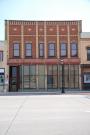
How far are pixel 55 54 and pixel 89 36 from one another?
602cm

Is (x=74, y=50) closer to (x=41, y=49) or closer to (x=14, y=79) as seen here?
(x=41, y=49)

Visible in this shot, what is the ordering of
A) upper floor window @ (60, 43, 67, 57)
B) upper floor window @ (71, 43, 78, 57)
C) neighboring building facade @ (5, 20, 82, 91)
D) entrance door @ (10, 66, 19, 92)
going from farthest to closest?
upper floor window @ (60, 43, 67, 57), upper floor window @ (71, 43, 78, 57), neighboring building facade @ (5, 20, 82, 91), entrance door @ (10, 66, 19, 92)

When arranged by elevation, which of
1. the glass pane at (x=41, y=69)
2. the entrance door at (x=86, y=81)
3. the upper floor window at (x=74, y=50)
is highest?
the upper floor window at (x=74, y=50)

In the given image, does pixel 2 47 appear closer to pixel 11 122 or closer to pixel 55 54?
pixel 55 54

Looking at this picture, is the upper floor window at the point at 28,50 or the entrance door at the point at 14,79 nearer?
the entrance door at the point at 14,79

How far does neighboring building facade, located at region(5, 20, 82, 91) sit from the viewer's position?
2486 inches

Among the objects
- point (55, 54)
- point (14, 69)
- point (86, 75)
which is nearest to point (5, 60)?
point (14, 69)

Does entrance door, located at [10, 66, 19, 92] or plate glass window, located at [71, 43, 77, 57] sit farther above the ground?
plate glass window, located at [71, 43, 77, 57]

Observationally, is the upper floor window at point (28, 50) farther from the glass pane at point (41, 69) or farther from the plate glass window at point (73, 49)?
the plate glass window at point (73, 49)

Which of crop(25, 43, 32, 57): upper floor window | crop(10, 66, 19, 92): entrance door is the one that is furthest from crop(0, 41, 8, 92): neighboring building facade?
crop(25, 43, 32, 57): upper floor window

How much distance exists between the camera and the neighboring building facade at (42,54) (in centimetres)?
6316

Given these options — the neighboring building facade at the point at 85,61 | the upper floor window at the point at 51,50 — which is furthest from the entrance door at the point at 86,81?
the upper floor window at the point at 51,50

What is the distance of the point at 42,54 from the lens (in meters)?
63.8

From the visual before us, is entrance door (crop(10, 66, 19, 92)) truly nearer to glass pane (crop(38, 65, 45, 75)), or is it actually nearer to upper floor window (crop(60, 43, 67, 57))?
glass pane (crop(38, 65, 45, 75))
